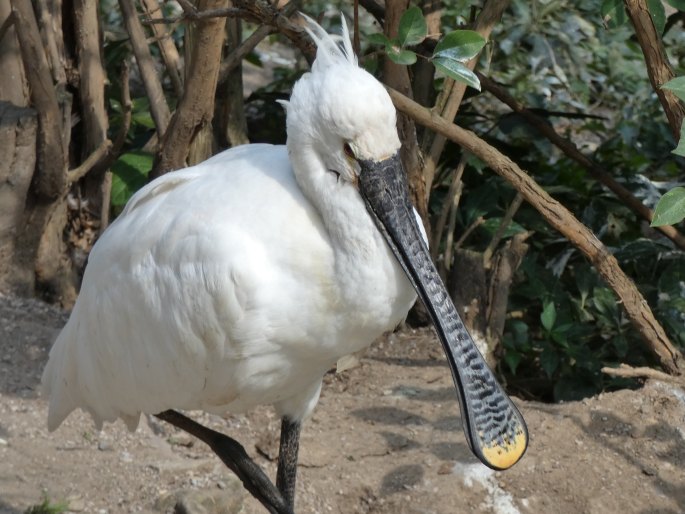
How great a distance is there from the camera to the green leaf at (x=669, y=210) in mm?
3729

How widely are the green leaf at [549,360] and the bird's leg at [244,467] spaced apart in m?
1.67

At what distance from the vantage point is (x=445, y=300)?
357 cm

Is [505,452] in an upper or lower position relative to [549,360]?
upper

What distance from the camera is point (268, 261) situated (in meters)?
3.40

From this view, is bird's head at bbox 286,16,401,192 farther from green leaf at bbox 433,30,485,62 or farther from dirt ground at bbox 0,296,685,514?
dirt ground at bbox 0,296,685,514

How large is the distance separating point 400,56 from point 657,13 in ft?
3.98

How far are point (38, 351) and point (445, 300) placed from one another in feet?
7.45

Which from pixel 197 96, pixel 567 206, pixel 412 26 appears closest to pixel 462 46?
pixel 412 26

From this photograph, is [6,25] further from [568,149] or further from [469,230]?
[568,149]

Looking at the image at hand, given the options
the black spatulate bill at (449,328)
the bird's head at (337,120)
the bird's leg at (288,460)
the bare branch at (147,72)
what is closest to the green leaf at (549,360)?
A: the bird's leg at (288,460)

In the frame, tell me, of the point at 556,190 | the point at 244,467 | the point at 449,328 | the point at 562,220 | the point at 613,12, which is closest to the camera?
the point at 449,328

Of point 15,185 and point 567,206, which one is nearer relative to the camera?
point 15,185

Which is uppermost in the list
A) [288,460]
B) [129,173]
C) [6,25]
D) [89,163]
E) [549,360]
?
[6,25]

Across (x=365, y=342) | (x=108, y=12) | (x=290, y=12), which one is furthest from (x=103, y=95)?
(x=365, y=342)
